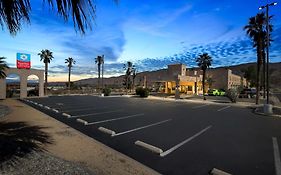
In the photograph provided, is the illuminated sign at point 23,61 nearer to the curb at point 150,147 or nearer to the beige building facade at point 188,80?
the beige building facade at point 188,80

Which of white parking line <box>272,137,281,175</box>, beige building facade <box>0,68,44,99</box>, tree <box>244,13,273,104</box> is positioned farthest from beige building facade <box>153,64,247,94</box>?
white parking line <box>272,137,281,175</box>

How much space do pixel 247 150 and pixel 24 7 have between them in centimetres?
703

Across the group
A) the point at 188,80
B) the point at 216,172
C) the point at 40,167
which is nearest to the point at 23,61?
the point at 40,167

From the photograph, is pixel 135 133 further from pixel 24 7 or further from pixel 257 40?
pixel 257 40

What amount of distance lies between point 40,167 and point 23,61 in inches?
1233

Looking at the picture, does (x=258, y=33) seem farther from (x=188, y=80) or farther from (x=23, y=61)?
(x=23, y=61)

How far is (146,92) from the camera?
33750 millimetres

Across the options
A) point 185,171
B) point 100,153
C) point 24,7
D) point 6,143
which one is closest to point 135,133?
point 100,153

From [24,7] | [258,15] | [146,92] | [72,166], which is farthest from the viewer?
[146,92]

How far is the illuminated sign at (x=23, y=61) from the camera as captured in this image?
3002cm

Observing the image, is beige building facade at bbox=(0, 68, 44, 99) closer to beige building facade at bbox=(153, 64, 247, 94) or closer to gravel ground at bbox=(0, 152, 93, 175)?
beige building facade at bbox=(153, 64, 247, 94)

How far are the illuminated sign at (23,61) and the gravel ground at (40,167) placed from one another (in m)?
30.1

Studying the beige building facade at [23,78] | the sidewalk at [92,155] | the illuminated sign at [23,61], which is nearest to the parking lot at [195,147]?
the sidewalk at [92,155]

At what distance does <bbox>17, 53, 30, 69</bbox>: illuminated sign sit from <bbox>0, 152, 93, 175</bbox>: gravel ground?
3014 centimetres
